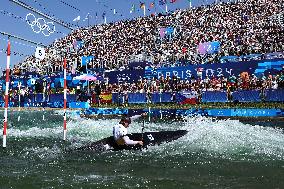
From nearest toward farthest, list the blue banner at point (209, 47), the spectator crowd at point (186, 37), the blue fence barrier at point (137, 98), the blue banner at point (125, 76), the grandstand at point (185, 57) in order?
1. the grandstand at point (185, 57)
2. the blue fence barrier at point (137, 98)
3. the spectator crowd at point (186, 37)
4. the blue banner at point (209, 47)
5. the blue banner at point (125, 76)

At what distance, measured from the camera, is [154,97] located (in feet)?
120

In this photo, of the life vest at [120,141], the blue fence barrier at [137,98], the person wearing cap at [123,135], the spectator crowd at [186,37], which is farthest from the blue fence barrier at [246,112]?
the life vest at [120,141]

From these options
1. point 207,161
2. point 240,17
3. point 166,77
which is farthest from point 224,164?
point 240,17

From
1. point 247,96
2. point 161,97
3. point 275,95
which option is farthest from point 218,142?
point 161,97

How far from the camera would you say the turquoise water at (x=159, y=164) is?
32.5 feet

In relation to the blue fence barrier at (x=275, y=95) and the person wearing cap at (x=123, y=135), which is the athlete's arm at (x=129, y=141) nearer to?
the person wearing cap at (x=123, y=135)

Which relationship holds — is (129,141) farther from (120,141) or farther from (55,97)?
(55,97)

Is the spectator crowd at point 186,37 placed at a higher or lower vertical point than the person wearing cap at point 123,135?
higher

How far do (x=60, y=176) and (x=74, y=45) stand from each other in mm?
56395

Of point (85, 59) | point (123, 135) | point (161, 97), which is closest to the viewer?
point (123, 135)

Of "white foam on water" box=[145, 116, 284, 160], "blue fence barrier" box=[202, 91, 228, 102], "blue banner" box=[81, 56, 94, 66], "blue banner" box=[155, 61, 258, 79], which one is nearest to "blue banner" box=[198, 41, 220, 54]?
"blue banner" box=[155, 61, 258, 79]

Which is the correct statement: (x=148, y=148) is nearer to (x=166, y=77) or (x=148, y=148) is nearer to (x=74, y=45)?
(x=166, y=77)

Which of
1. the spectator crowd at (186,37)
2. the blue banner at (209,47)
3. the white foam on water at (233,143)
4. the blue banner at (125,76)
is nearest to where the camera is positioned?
the white foam on water at (233,143)

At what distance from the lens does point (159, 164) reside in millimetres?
12352
